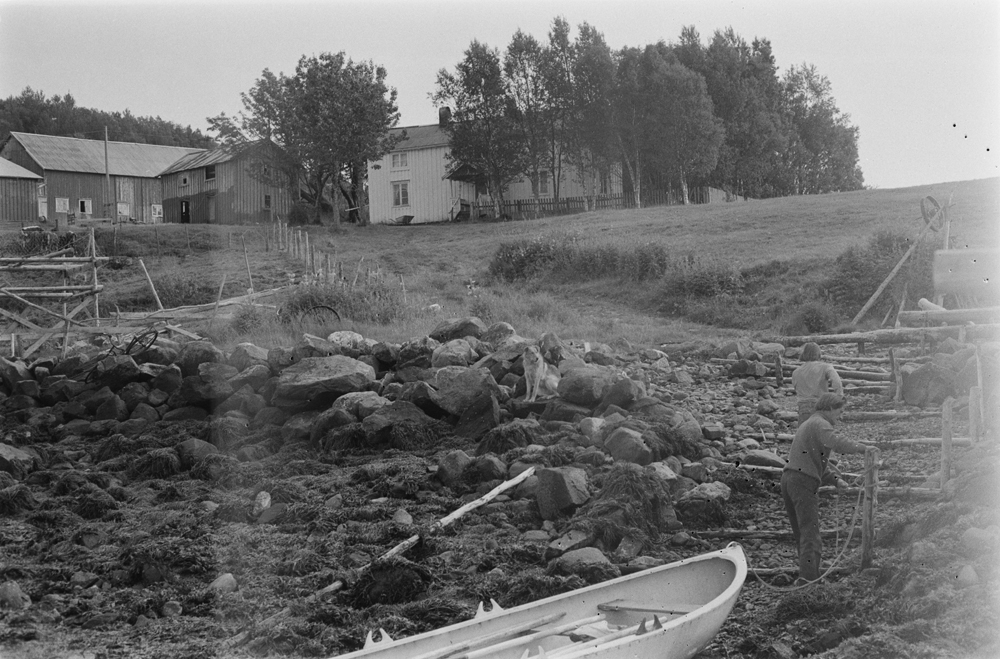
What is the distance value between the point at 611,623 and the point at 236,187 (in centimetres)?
3783

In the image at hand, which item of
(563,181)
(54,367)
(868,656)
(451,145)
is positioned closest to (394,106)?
(451,145)

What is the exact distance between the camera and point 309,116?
39.2 metres

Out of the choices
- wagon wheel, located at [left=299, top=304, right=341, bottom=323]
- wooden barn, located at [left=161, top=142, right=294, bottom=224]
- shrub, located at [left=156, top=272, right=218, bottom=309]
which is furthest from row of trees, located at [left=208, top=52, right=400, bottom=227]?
wagon wheel, located at [left=299, top=304, right=341, bottom=323]

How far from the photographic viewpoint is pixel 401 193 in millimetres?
43969

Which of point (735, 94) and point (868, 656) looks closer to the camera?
point (868, 656)

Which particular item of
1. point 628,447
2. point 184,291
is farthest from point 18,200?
point 628,447

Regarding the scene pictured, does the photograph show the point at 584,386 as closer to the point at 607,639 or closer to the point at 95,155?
the point at 607,639

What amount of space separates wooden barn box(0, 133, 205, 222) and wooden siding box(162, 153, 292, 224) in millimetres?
2509

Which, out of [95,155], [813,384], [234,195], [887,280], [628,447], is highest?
[95,155]

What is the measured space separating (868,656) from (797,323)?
13531 mm

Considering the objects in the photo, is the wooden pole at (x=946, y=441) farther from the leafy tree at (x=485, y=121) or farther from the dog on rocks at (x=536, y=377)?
the leafy tree at (x=485, y=121)

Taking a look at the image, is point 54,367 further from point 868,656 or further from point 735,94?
point 735,94

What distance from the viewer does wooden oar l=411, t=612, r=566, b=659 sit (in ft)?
18.6

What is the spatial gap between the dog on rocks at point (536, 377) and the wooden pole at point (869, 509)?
607 centimetres
